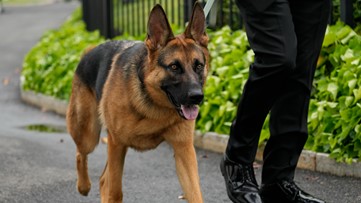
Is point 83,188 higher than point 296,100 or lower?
lower

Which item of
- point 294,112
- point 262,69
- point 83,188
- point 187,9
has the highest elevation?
point 262,69

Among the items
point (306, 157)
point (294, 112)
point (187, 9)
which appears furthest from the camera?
point (187, 9)

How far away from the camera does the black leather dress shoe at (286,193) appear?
5.05 meters

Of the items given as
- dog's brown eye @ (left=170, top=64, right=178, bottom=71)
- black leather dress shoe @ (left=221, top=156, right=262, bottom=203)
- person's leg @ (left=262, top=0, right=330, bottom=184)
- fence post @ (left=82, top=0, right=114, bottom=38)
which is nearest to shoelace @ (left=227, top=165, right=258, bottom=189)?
black leather dress shoe @ (left=221, top=156, right=262, bottom=203)

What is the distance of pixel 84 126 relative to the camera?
19.6 ft

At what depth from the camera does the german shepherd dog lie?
471 cm

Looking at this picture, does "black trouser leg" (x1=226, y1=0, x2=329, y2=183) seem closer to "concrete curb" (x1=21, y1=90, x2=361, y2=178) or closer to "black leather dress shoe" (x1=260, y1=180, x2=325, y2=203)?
"black leather dress shoe" (x1=260, y1=180, x2=325, y2=203)

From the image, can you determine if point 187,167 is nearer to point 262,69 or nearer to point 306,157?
point 262,69

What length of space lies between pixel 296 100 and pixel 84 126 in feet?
5.62

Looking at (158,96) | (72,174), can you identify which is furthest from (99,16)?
(158,96)

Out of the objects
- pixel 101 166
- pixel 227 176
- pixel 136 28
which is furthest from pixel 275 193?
pixel 136 28

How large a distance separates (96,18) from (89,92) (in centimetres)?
884

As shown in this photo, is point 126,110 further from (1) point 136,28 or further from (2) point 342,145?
(1) point 136,28

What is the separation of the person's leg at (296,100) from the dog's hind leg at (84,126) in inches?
56.4
